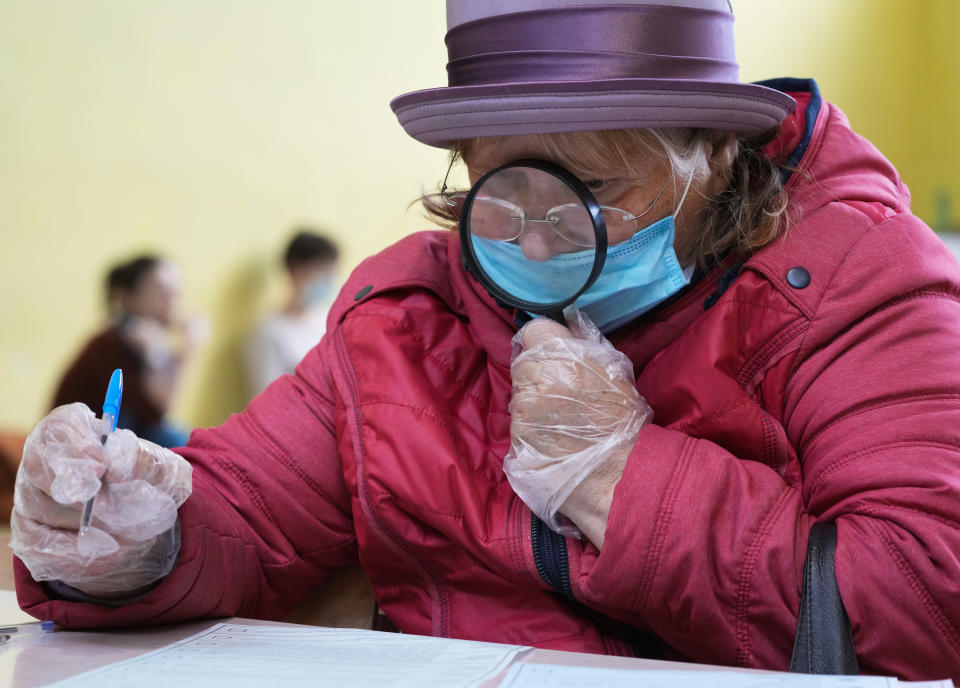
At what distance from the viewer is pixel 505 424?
55.9 inches

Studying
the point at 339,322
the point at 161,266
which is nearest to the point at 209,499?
the point at 339,322

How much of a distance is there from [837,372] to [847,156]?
334mm

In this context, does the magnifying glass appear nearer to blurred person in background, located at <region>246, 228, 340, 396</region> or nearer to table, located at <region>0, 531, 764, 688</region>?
table, located at <region>0, 531, 764, 688</region>

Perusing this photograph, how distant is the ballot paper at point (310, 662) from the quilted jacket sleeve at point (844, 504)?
0.21m

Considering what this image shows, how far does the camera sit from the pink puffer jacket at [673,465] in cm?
112

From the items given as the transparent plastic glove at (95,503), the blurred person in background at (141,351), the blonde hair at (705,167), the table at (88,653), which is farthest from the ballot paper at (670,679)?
the blurred person in background at (141,351)

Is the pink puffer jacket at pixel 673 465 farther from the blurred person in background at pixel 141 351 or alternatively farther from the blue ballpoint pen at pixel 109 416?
the blurred person in background at pixel 141 351

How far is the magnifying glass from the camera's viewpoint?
50.4 inches

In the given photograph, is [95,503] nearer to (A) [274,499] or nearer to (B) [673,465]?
(A) [274,499]

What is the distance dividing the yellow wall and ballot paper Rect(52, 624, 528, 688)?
235 centimetres

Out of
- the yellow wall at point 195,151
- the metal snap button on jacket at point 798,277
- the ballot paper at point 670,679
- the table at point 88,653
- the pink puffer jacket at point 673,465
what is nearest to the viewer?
the ballot paper at point 670,679

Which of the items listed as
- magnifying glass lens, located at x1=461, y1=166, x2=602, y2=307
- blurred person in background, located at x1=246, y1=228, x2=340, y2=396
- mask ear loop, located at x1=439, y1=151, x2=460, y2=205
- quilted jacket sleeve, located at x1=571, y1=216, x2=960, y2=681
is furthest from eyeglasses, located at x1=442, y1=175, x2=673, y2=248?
blurred person in background, located at x1=246, y1=228, x2=340, y2=396

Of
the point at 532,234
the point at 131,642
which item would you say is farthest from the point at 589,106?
the point at 131,642

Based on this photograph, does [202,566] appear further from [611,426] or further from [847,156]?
[847,156]
